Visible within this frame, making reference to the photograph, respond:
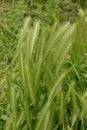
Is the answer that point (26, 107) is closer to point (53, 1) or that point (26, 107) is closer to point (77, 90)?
point (77, 90)

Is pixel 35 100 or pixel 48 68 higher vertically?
pixel 48 68

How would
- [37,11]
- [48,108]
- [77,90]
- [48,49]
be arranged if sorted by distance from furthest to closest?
[37,11], [77,90], [48,49], [48,108]

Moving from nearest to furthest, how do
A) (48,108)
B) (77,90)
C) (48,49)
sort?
(48,108) < (48,49) < (77,90)

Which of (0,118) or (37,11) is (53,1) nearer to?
(37,11)

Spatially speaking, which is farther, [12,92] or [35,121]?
[35,121]

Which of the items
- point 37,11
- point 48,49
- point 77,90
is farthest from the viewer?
point 37,11

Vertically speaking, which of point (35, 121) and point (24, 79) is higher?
point (24, 79)

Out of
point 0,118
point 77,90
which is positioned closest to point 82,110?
point 77,90

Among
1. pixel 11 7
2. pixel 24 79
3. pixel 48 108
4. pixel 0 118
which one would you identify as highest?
pixel 11 7

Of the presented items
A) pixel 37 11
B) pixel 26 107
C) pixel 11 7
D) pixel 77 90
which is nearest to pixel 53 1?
pixel 37 11
